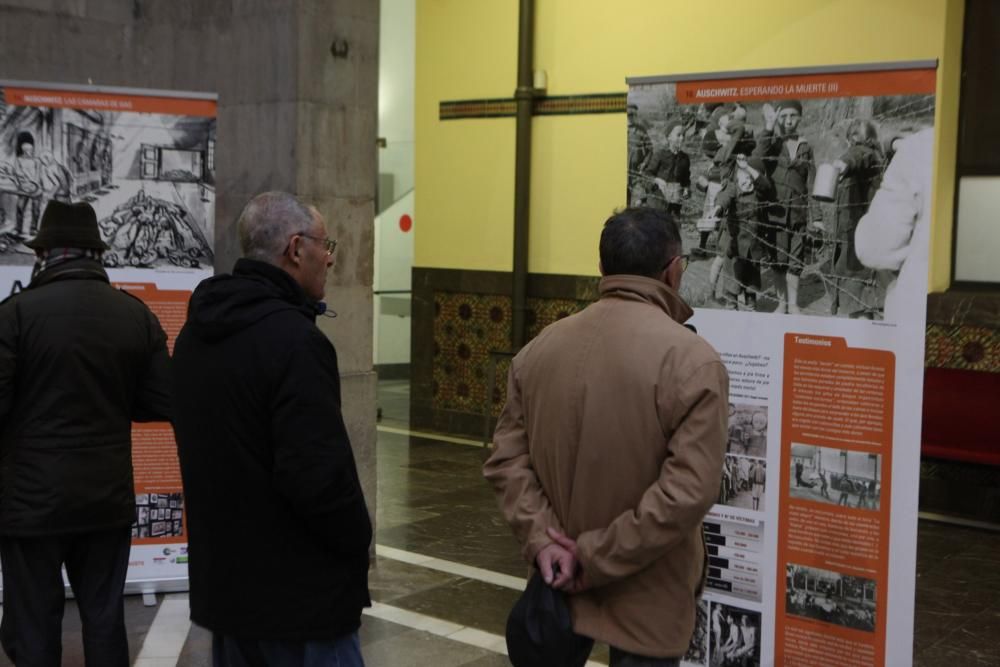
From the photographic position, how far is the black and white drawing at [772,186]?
12.6 feet

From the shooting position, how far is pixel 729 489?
4.14 metres

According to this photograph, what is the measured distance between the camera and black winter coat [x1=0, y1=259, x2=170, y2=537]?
3877mm

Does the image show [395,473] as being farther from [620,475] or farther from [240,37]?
[620,475]

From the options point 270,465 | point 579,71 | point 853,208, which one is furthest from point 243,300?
point 579,71

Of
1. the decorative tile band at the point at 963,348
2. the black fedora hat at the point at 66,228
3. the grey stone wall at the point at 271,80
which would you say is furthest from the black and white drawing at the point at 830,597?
the decorative tile band at the point at 963,348

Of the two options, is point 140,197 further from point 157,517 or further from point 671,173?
point 671,173

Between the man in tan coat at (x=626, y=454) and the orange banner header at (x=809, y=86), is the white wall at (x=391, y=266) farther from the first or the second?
the man in tan coat at (x=626, y=454)

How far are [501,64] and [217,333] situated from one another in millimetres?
7862

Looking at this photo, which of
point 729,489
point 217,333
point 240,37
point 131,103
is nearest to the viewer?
point 217,333

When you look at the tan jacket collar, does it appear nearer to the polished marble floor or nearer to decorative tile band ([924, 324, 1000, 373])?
the polished marble floor

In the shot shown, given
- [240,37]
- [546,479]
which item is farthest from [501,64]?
[546,479]

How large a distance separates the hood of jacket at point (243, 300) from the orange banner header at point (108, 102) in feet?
10.2

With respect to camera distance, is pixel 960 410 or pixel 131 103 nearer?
pixel 131 103

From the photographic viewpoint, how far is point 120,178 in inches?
227
